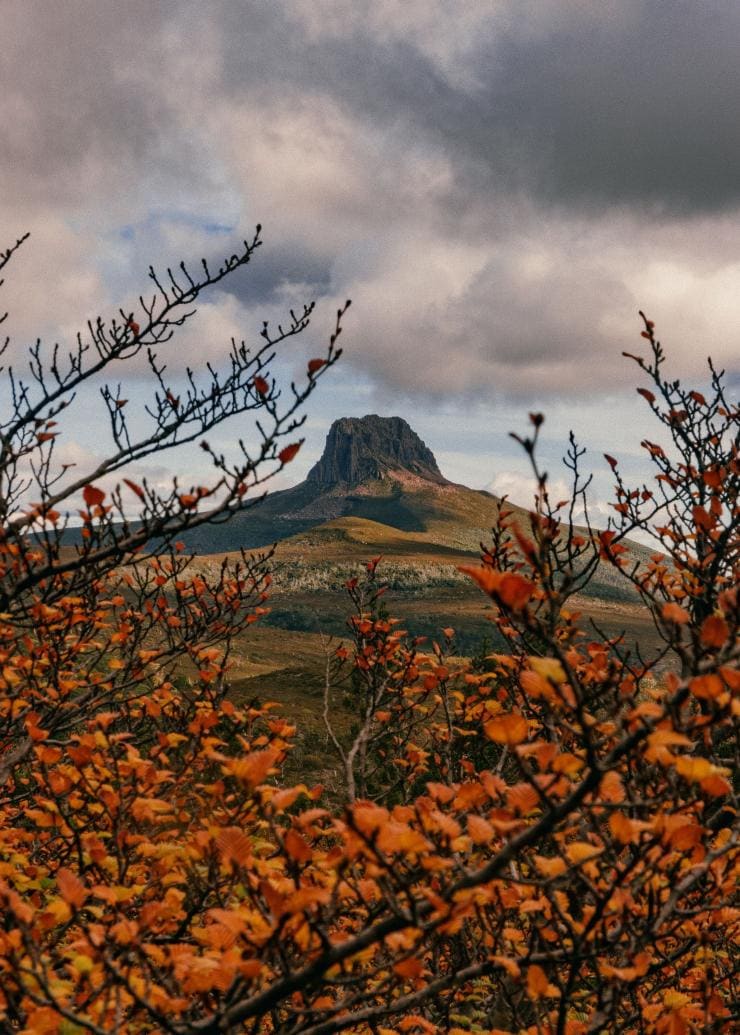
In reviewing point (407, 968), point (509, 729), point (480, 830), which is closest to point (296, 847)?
point (407, 968)

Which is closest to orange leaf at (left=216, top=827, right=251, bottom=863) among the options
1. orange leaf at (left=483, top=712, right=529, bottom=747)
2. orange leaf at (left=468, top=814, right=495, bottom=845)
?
orange leaf at (left=468, top=814, right=495, bottom=845)

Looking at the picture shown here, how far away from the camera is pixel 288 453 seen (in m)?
4.92

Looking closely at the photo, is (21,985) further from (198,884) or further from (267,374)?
(267,374)

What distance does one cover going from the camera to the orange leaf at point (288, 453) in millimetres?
4910

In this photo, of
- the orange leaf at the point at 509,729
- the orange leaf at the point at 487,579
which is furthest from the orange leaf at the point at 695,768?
the orange leaf at the point at 487,579

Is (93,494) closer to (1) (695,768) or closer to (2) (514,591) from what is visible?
(2) (514,591)

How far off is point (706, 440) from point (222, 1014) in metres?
8.27

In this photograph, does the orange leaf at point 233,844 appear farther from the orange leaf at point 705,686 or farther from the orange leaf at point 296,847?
the orange leaf at point 705,686

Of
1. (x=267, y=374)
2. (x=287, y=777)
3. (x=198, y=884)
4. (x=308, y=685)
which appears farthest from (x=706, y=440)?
(x=308, y=685)

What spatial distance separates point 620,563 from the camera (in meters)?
7.21

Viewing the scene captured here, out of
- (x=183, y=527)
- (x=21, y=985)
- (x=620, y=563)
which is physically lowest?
(x=21, y=985)

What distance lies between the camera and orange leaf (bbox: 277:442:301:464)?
193 inches

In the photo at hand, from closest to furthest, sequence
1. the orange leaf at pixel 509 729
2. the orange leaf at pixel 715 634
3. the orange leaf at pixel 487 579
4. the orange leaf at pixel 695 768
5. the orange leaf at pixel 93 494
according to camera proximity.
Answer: the orange leaf at pixel 487 579, the orange leaf at pixel 715 634, the orange leaf at pixel 695 768, the orange leaf at pixel 509 729, the orange leaf at pixel 93 494

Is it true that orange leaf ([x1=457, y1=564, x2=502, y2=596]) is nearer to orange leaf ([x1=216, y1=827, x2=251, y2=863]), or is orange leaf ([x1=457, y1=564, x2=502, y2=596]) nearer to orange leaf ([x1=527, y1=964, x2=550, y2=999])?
orange leaf ([x1=216, y1=827, x2=251, y2=863])
